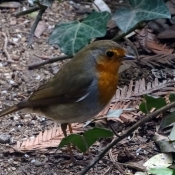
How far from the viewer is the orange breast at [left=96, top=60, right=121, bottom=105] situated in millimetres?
3480

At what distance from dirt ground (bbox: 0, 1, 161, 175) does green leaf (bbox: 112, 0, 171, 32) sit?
2.30 ft

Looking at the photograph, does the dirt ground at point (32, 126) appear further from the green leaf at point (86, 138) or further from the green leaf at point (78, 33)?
the green leaf at point (78, 33)

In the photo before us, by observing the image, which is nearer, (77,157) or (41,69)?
(77,157)

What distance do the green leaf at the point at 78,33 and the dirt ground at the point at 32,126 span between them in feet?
1.46

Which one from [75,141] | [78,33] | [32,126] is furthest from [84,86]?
[78,33]

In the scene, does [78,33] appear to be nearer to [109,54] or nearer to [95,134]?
[109,54]

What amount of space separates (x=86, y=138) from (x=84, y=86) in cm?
39

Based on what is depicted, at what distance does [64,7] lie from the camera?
533 centimetres

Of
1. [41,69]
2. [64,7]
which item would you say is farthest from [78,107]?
[64,7]

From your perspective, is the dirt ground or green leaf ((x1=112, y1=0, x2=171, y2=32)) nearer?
the dirt ground

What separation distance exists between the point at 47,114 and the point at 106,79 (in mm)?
451

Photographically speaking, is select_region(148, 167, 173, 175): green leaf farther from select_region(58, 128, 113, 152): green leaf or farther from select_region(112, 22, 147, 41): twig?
select_region(112, 22, 147, 41): twig

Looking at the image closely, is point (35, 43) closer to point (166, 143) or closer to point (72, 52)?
point (72, 52)

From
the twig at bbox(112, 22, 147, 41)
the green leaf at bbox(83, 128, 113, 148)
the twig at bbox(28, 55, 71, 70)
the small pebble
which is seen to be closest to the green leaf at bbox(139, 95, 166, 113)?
the green leaf at bbox(83, 128, 113, 148)
